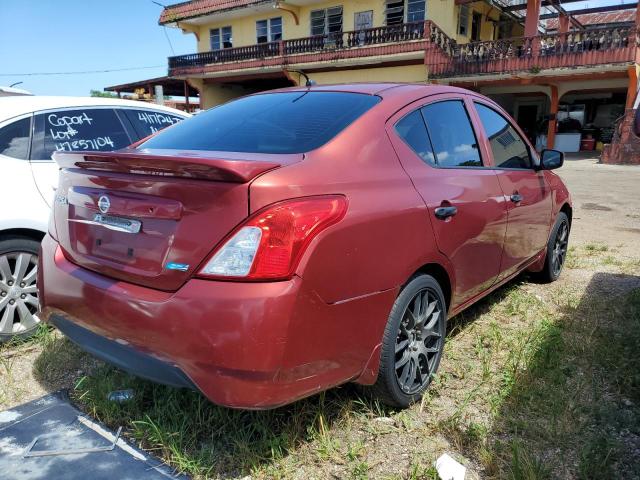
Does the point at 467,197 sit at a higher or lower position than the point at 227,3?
lower

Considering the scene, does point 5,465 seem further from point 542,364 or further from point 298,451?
point 542,364

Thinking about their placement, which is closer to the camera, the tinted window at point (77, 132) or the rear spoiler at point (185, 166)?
the rear spoiler at point (185, 166)

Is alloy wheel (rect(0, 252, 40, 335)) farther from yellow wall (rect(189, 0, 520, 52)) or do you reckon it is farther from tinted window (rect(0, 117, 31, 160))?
yellow wall (rect(189, 0, 520, 52))

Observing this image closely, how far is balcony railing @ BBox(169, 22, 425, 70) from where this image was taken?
2080 centimetres

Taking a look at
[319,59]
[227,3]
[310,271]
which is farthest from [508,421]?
[227,3]

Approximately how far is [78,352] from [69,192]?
1275mm

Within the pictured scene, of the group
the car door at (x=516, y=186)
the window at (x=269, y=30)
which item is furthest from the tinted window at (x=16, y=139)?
the window at (x=269, y=30)

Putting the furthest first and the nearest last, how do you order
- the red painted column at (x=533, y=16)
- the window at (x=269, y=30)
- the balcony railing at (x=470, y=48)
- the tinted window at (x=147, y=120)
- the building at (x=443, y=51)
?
the window at (x=269, y=30), the red painted column at (x=533, y=16), the building at (x=443, y=51), the balcony railing at (x=470, y=48), the tinted window at (x=147, y=120)

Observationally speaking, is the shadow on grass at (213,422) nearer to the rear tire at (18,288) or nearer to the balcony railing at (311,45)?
the rear tire at (18,288)

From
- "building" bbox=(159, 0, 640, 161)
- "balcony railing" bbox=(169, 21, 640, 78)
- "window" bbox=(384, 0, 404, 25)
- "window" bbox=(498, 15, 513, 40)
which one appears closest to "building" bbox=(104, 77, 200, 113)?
"building" bbox=(159, 0, 640, 161)

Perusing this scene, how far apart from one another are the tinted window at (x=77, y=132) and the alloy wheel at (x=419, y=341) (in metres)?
2.76

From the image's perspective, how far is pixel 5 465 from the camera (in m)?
2.23

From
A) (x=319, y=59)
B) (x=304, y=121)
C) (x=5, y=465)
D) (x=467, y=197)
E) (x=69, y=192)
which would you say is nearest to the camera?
(x=5, y=465)

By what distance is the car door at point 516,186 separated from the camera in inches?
136
